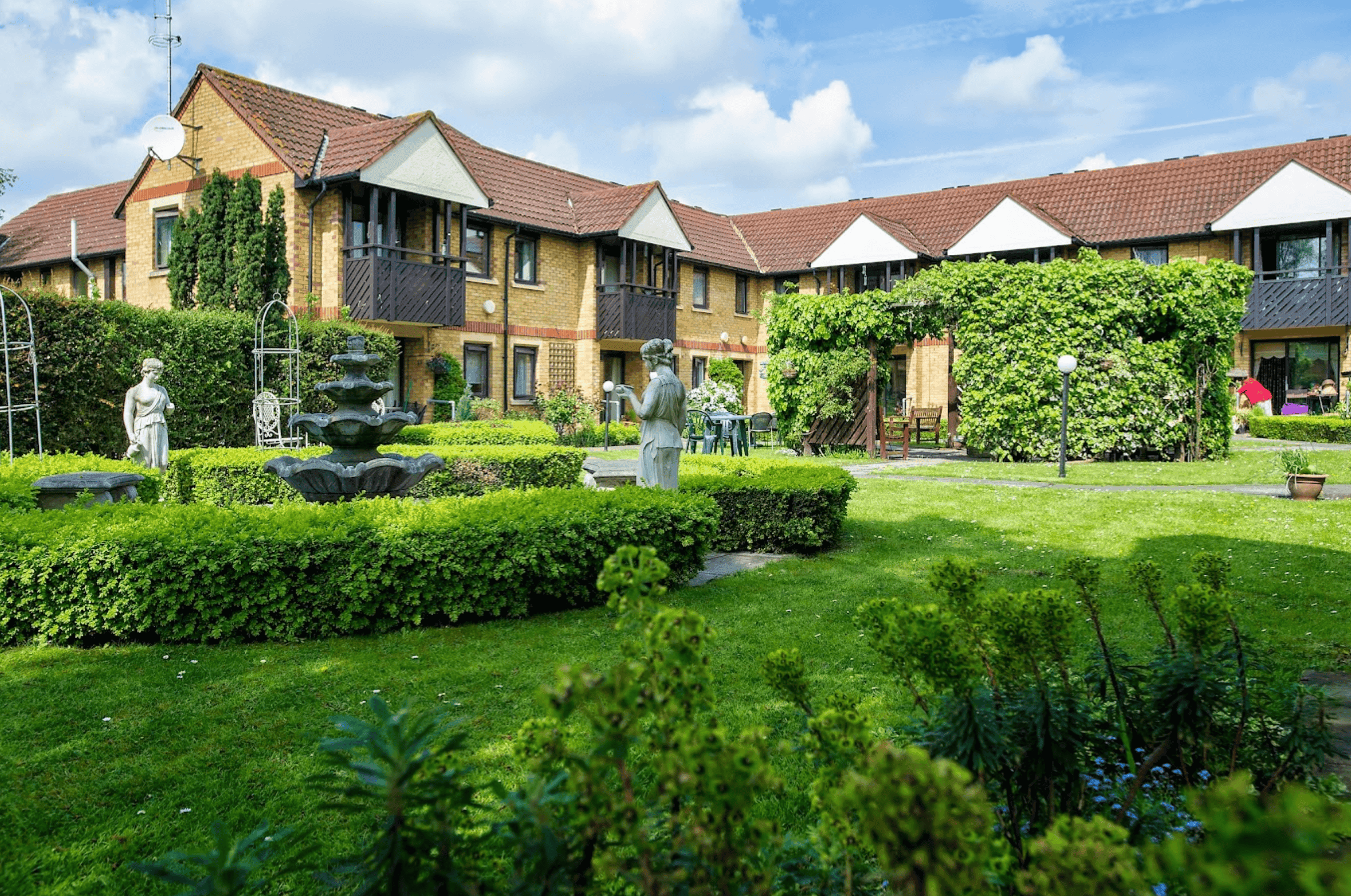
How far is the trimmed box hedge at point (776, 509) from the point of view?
942cm

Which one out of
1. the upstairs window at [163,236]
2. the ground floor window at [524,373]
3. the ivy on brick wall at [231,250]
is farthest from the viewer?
the ground floor window at [524,373]

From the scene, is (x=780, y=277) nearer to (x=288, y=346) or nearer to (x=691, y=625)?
(x=288, y=346)

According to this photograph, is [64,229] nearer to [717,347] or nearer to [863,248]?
[717,347]

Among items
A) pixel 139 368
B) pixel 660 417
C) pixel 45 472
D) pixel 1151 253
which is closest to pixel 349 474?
pixel 660 417

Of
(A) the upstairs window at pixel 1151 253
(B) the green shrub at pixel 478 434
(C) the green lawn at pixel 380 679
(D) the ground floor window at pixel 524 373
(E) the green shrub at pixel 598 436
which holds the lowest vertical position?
(C) the green lawn at pixel 380 679

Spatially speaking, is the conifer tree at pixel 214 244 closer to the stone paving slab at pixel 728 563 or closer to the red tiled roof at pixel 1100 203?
the stone paving slab at pixel 728 563

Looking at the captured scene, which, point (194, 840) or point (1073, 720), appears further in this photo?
point (194, 840)

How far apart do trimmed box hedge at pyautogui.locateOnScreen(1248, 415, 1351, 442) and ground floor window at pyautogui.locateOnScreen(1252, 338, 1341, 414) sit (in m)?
3.74

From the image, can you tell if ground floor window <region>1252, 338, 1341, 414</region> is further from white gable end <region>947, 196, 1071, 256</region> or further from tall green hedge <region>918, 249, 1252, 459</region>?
tall green hedge <region>918, 249, 1252, 459</region>

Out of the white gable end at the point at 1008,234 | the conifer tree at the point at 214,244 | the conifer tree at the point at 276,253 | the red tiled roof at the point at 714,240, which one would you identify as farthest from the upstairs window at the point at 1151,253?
the conifer tree at the point at 214,244

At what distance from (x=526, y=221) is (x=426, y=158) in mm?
4542

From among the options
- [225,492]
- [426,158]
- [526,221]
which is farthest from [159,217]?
[225,492]

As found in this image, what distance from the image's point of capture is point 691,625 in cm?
176

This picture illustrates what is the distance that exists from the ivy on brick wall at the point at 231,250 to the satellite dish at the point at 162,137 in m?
1.71
